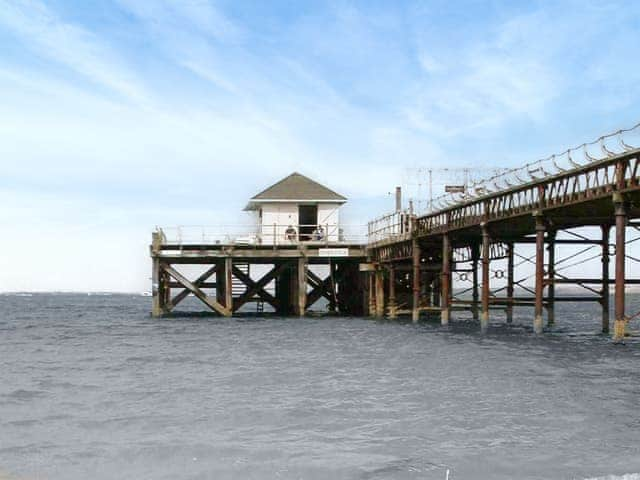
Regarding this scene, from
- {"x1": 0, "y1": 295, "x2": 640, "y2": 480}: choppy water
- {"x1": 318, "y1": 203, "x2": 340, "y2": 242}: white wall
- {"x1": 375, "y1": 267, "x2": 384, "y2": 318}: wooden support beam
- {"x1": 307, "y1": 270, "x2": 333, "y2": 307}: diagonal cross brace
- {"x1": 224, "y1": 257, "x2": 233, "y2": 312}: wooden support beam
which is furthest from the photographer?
{"x1": 318, "y1": 203, "x2": 340, "y2": 242}: white wall

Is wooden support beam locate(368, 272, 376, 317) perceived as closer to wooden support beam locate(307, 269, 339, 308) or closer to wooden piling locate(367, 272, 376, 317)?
wooden piling locate(367, 272, 376, 317)

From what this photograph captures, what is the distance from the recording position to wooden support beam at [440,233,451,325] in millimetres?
35750

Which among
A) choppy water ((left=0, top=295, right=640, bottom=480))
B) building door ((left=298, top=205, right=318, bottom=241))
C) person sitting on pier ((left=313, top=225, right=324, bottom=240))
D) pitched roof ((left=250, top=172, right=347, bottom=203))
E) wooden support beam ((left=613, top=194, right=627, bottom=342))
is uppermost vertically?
pitched roof ((left=250, top=172, right=347, bottom=203))

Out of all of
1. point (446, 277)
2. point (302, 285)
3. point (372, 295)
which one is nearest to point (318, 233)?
point (302, 285)

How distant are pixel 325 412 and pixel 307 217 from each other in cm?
3765

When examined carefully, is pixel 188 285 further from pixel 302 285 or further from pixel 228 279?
pixel 302 285

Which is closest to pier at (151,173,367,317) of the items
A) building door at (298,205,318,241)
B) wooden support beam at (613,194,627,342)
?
building door at (298,205,318,241)

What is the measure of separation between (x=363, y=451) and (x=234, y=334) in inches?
907

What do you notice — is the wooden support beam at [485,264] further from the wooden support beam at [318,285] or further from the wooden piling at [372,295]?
the wooden support beam at [318,285]

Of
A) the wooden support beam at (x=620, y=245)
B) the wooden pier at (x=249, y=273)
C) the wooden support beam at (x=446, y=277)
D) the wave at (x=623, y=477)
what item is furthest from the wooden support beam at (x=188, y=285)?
the wave at (x=623, y=477)

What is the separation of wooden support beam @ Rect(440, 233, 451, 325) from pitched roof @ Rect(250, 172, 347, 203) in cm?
1557

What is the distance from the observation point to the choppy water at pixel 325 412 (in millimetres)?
11031

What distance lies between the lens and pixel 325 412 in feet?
48.3

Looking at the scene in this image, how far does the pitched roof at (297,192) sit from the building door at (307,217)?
70cm
